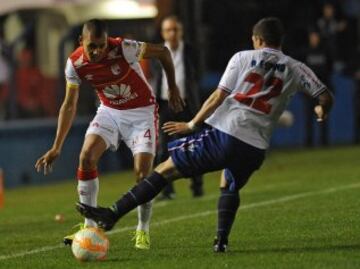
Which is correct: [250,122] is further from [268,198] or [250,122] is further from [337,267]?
[268,198]

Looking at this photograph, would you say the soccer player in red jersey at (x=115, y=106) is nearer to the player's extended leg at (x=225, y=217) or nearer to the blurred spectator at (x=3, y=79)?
the player's extended leg at (x=225, y=217)

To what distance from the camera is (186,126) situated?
1001cm

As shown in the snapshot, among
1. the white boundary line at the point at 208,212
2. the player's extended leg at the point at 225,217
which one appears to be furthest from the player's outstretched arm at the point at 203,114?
the white boundary line at the point at 208,212

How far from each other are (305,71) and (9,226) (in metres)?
4.99

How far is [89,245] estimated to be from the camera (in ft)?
33.0

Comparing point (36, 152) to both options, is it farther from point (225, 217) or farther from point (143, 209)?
point (225, 217)

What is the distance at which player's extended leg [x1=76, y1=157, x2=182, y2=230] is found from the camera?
33.3ft

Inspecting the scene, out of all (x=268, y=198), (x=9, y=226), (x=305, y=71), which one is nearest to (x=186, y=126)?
(x=305, y=71)

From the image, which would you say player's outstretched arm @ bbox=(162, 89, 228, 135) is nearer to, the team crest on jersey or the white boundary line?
the team crest on jersey

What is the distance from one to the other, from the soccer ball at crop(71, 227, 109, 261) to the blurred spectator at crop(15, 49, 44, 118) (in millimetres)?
11188

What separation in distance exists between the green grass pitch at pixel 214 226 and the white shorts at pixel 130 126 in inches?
36.1

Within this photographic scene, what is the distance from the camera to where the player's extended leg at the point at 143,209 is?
11.0 meters

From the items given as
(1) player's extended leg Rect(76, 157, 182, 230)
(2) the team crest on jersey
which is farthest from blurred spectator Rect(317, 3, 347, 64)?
(1) player's extended leg Rect(76, 157, 182, 230)

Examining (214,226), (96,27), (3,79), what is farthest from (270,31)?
(3,79)
